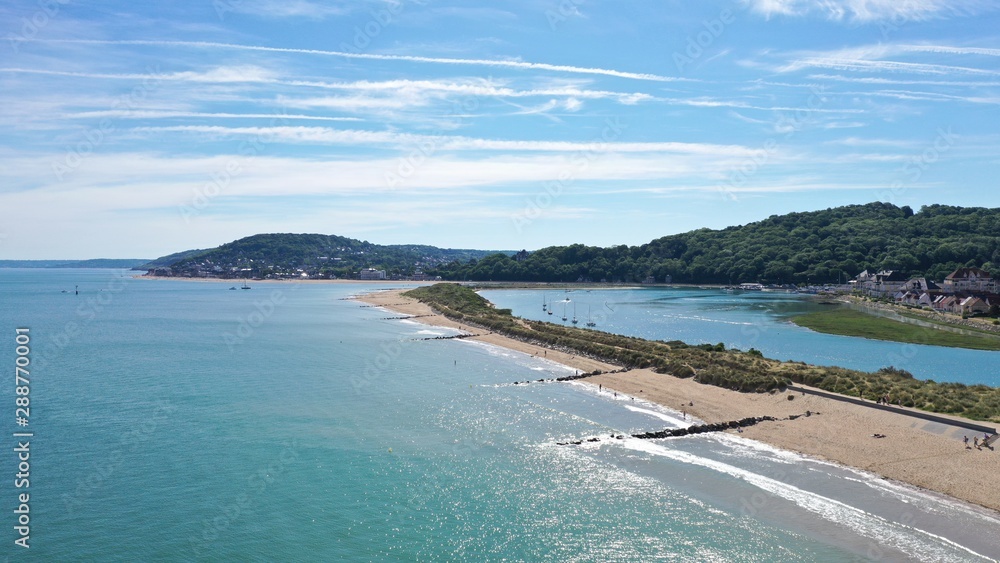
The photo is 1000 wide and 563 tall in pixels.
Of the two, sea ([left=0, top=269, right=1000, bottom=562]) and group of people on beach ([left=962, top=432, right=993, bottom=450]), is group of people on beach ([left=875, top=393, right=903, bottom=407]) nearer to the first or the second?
group of people on beach ([left=962, top=432, right=993, bottom=450])

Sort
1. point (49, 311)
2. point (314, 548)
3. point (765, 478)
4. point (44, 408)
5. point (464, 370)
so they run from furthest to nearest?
point (49, 311), point (464, 370), point (44, 408), point (765, 478), point (314, 548)

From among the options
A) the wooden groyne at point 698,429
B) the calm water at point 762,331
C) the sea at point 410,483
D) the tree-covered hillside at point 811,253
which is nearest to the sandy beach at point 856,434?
the wooden groyne at point 698,429

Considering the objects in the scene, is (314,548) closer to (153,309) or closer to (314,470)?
(314,470)

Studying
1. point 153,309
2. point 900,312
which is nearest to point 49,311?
point 153,309

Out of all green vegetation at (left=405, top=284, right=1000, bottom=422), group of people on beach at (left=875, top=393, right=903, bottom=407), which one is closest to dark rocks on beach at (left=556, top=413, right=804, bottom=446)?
group of people on beach at (left=875, top=393, right=903, bottom=407)

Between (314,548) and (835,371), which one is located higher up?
(835,371)

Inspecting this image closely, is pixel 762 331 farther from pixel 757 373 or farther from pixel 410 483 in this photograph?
pixel 410 483

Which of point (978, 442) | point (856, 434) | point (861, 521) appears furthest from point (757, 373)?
point (861, 521)
